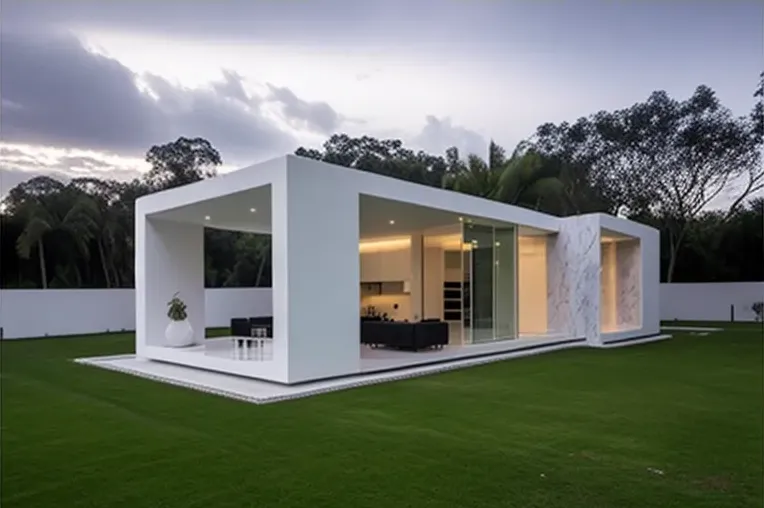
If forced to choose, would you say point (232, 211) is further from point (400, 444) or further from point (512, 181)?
point (512, 181)

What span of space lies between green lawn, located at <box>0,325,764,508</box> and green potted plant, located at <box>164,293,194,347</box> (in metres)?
2.58

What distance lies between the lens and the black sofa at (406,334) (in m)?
11.7

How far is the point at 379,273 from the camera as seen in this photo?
18.5m

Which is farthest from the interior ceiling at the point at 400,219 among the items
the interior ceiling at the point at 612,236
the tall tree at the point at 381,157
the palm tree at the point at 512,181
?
the tall tree at the point at 381,157

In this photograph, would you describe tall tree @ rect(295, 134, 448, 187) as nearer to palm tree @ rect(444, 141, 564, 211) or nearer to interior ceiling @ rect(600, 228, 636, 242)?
palm tree @ rect(444, 141, 564, 211)

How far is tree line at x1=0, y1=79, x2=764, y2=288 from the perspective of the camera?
20812mm

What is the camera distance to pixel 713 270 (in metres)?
25.8

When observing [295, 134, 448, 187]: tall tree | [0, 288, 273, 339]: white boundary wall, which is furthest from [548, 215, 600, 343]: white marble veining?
[295, 134, 448, 187]: tall tree

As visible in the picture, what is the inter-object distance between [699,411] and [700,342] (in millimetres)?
9841

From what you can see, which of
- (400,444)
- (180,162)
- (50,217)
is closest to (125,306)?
(50,217)

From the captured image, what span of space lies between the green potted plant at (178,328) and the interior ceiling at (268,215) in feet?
6.48

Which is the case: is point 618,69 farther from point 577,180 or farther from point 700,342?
point 577,180

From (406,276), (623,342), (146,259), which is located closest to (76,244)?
(146,259)

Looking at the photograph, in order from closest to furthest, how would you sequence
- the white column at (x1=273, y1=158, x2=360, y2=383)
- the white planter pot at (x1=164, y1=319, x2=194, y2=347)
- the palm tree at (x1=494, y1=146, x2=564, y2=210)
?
the white column at (x1=273, y1=158, x2=360, y2=383) < the white planter pot at (x1=164, y1=319, x2=194, y2=347) < the palm tree at (x1=494, y1=146, x2=564, y2=210)
